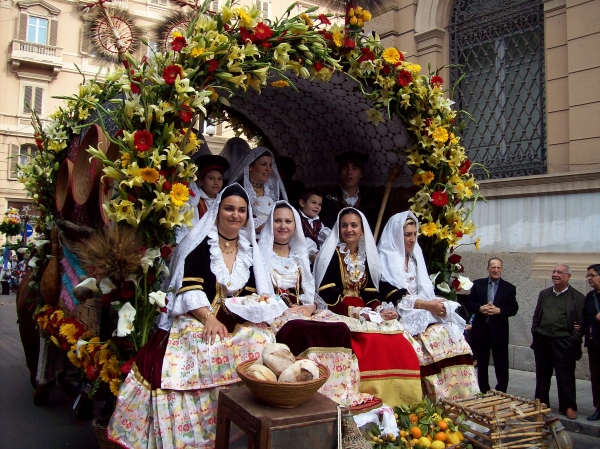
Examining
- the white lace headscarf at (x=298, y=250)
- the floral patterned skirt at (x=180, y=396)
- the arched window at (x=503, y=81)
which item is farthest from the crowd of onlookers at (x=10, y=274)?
the floral patterned skirt at (x=180, y=396)

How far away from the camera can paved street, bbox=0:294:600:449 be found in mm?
4582

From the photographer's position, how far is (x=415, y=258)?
5.05m

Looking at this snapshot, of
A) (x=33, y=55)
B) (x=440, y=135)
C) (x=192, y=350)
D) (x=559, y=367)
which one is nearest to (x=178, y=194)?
(x=192, y=350)

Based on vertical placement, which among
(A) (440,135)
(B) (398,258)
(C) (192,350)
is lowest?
(C) (192,350)

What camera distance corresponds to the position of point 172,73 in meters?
3.59

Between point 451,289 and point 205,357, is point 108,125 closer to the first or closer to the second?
point 205,357

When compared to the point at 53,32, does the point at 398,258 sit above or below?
below

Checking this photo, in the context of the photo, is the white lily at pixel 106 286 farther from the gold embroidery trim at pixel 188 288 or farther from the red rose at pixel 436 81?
the red rose at pixel 436 81

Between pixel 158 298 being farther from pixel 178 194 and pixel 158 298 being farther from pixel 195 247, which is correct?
pixel 178 194

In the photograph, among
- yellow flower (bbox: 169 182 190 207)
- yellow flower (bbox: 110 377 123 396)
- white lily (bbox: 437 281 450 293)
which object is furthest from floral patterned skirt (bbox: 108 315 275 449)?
white lily (bbox: 437 281 450 293)

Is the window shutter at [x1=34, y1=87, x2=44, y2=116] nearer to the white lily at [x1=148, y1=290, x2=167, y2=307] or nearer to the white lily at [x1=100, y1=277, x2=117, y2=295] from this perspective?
the white lily at [x1=100, y1=277, x2=117, y2=295]

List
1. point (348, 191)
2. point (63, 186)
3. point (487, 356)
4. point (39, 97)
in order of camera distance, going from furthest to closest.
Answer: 1. point (39, 97)
2. point (487, 356)
3. point (348, 191)
4. point (63, 186)

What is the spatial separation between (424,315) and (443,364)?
16.7 inches

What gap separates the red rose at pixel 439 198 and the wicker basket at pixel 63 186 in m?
3.30
